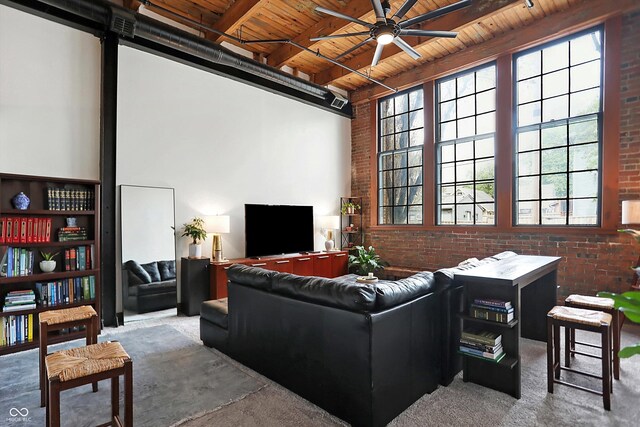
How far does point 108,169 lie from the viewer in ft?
13.6

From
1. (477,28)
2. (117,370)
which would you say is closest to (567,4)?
(477,28)

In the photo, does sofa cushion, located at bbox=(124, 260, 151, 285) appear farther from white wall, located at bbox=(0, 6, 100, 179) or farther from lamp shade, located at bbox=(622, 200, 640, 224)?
lamp shade, located at bbox=(622, 200, 640, 224)

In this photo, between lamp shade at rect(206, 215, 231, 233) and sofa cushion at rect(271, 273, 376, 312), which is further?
lamp shade at rect(206, 215, 231, 233)

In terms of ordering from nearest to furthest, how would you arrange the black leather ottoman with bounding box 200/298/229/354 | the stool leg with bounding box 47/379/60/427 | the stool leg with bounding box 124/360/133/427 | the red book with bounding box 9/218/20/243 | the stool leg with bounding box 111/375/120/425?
the stool leg with bounding box 47/379/60/427
the stool leg with bounding box 124/360/133/427
the stool leg with bounding box 111/375/120/425
the black leather ottoman with bounding box 200/298/229/354
the red book with bounding box 9/218/20/243

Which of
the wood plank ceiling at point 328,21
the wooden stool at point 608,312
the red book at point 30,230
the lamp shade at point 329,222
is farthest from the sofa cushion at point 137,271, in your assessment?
the wooden stool at point 608,312

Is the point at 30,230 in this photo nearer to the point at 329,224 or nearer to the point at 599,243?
the point at 329,224

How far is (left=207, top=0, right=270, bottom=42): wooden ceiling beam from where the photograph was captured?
4305 millimetres

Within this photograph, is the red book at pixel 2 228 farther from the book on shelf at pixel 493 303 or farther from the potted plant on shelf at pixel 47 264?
the book on shelf at pixel 493 303

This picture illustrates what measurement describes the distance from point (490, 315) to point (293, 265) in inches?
144

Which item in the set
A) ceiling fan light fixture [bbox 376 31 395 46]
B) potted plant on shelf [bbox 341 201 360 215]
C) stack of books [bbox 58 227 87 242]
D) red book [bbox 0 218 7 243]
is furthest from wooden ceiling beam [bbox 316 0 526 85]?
red book [bbox 0 218 7 243]

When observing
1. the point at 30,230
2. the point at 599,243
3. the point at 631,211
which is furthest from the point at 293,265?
the point at 631,211

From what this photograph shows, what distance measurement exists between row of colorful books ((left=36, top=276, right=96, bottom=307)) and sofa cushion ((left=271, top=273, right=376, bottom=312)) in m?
2.49

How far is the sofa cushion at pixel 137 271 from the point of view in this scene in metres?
4.31

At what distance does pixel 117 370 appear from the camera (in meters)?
1.78
